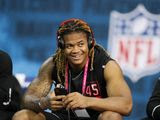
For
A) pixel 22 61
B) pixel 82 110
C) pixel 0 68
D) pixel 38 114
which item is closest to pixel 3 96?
pixel 0 68

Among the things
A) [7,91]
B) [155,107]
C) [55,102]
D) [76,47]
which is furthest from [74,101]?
[7,91]

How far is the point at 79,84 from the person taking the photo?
2.64 metres

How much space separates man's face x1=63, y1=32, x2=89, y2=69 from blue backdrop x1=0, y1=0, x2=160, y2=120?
105 centimetres

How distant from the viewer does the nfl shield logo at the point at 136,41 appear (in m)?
3.58

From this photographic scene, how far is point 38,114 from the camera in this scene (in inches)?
98.1

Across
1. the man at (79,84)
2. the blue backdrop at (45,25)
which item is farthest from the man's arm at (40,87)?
the blue backdrop at (45,25)

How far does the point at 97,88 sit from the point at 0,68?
68 cm

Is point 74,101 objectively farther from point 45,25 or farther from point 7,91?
point 45,25

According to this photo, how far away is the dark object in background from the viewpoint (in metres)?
2.81

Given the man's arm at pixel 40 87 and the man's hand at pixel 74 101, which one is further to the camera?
the man's arm at pixel 40 87

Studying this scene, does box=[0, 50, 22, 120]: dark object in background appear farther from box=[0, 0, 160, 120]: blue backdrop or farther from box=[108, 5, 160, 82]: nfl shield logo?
box=[108, 5, 160, 82]: nfl shield logo

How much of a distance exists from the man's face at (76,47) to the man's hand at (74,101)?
0.31 meters

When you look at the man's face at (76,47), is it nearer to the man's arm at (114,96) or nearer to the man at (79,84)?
the man at (79,84)

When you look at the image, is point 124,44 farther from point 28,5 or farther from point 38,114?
point 38,114
